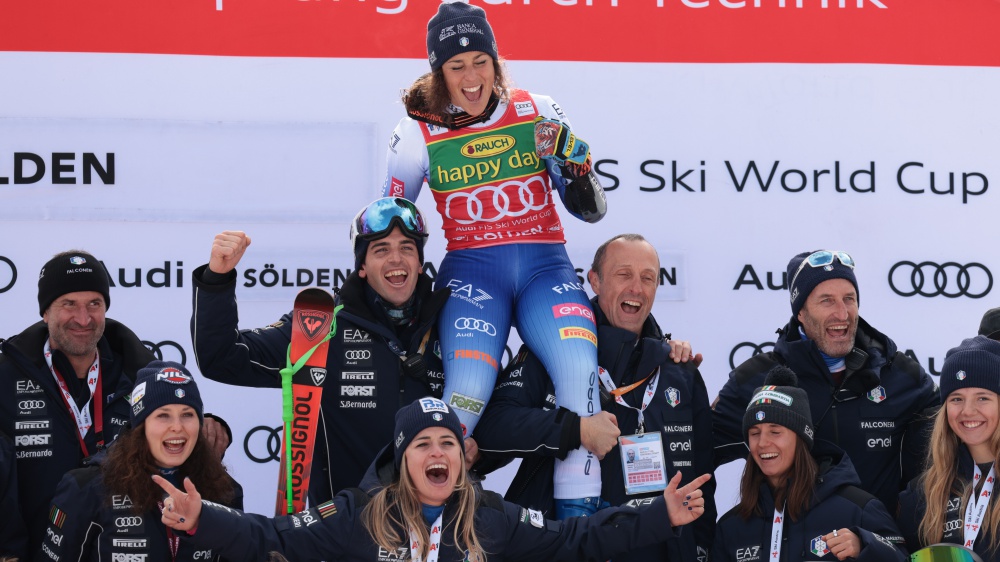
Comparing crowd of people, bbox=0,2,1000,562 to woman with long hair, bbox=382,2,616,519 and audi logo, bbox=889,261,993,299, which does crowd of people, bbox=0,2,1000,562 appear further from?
audi logo, bbox=889,261,993,299

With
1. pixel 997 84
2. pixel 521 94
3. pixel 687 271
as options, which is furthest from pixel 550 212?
pixel 997 84

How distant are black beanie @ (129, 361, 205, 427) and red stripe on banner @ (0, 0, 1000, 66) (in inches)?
84.2

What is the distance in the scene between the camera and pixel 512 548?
162 inches

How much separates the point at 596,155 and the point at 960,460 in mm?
2391

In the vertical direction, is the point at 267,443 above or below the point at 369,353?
below

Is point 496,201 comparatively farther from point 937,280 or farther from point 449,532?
point 937,280

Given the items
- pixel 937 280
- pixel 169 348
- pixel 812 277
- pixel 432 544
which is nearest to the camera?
pixel 432 544

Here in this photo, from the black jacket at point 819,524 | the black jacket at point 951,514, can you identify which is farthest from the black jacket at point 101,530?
the black jacket at point 951,514

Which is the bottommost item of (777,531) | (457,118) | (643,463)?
(777,531)

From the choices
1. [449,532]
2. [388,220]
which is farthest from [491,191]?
[449,532]

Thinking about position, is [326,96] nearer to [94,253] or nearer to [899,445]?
[94,253]

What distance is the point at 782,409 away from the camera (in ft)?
14.4

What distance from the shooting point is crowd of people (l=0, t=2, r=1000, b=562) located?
4117 millimetres

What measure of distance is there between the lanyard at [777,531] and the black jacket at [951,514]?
415 millimetres
